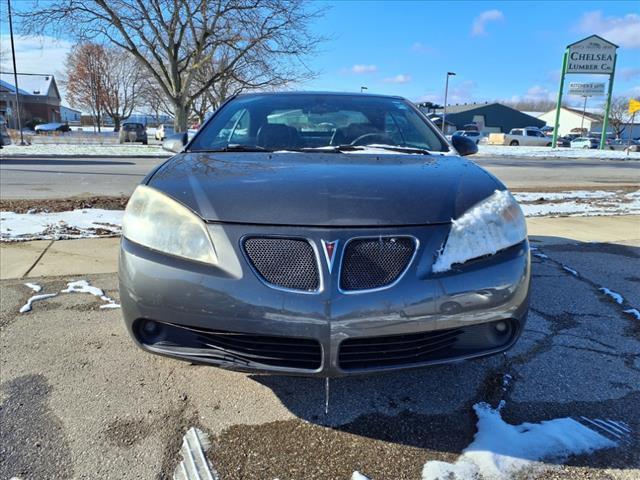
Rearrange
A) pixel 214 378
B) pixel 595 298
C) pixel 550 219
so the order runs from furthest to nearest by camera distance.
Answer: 1. pixel 550 219
2. pixel 595 298
3. pixel 214 378

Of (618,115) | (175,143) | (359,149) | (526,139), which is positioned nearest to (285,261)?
(359,149)

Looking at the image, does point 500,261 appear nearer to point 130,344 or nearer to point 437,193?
point 437,193

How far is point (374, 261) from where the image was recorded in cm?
186

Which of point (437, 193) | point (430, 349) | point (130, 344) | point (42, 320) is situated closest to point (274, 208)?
point (437, 193)

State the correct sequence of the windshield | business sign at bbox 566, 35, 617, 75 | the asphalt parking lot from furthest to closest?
1. business sign at bbox 566, 35, 617, 75
2. the windshield
3. the asphalt parking lot

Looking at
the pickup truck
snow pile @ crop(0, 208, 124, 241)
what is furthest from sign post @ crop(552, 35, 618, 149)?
snow pile @ crop(0, 208, 124, 241)

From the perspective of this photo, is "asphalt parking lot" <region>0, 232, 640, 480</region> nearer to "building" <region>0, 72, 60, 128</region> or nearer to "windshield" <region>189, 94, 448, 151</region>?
"windshield" <region>189, 94, 448, 151</region>

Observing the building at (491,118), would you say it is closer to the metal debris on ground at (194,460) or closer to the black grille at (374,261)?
the black grille at (374,261)

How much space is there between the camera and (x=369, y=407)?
90.7 inches

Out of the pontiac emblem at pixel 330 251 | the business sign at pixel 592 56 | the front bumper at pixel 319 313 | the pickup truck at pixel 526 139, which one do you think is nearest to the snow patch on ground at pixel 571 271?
the front bumper at pixel 319 313

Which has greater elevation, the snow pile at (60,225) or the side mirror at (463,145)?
the side mirror at (463,145)

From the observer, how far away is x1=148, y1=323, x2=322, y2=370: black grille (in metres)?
1.87

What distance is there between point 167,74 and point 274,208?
23203 millimetres

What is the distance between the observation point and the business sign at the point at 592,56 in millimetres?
33312
